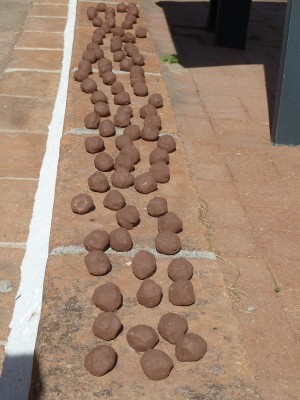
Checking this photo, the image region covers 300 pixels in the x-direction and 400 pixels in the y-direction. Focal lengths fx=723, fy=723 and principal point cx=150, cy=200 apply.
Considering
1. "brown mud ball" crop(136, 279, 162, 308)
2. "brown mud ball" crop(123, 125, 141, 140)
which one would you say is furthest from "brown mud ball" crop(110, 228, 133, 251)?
"brown mud ball" crop(123, 125, 141, 140)

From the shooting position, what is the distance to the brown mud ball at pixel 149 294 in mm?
2893

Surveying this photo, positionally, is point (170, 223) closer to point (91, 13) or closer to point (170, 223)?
point (170, 223)

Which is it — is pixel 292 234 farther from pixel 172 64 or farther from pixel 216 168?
pixel 172 64

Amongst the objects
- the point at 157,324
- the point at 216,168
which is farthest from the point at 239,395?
the point at 216,168

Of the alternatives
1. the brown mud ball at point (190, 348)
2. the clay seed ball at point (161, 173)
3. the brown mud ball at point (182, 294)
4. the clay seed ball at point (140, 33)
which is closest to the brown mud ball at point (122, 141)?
the clay seed ball at point (161, 173)

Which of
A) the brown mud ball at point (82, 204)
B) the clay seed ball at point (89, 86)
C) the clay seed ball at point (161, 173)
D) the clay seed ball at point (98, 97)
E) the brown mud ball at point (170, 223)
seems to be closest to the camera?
the brown mud ball at point (170, 223)

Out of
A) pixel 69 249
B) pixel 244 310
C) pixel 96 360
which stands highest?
pixel 96 360

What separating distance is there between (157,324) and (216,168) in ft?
6.74

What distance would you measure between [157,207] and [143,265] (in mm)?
578

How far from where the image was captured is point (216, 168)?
4703 millimetres

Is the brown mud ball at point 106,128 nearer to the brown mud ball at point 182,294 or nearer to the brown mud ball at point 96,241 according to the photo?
the brown mud ball at point 96,241

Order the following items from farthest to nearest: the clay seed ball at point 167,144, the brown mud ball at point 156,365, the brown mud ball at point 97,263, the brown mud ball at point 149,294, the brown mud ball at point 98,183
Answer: the clay seed ball at point 167,144
the brown mud ball at point 98,183
the brown mud ball at point 97,263
the brown mud ball at point 149,294
the brown mud ball at point 156,365

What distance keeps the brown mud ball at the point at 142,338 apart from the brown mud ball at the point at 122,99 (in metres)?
2.71

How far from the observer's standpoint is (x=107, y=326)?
8.80 ft
